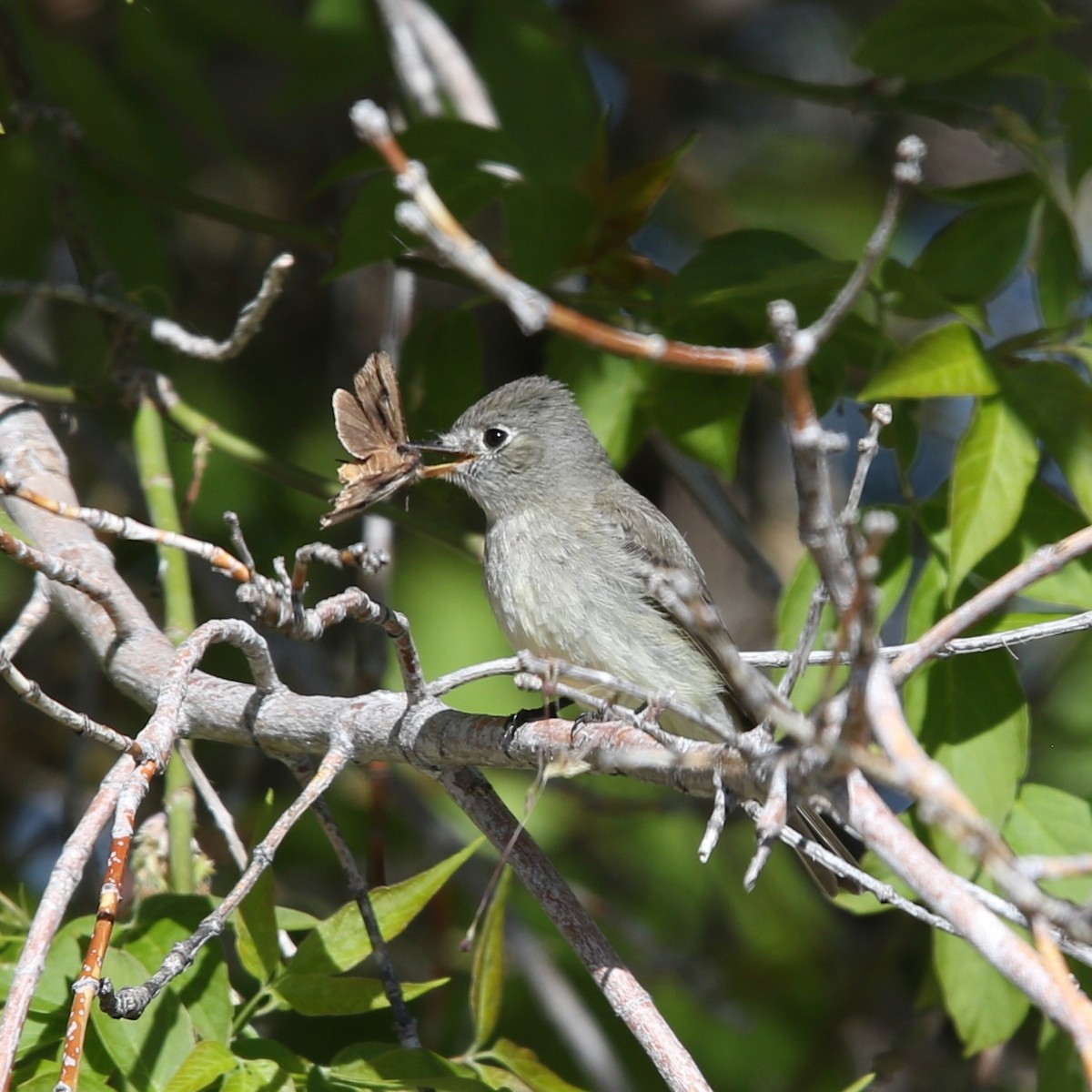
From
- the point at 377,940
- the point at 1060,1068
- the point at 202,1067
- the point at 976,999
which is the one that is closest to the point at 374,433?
the point at 377,940

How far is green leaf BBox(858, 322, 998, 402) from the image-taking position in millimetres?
2924

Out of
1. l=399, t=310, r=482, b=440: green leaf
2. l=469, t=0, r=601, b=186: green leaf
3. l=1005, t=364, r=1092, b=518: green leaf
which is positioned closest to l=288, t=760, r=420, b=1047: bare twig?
l=399, t=310, r=482, b=440: green leaf

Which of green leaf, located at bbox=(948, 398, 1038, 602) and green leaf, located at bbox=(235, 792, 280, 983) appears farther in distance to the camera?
green leaf, located at bbox=(948, 398, 1038, 602)

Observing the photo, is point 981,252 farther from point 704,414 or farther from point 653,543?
point 653,543

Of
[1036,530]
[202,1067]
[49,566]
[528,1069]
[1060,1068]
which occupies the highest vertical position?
[49,566]

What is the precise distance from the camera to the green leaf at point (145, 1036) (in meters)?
2.23

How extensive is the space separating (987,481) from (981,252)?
0.94 metres

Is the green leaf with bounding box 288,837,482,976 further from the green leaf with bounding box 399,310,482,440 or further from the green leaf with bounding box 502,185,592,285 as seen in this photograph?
the green leaf with bounding box 399,310,482,440

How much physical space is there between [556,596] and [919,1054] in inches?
82.2

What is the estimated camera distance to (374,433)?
2795mm

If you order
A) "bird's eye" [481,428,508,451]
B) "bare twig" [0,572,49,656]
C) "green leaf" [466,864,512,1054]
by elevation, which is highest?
"bird's eye" [481,428,508,451]

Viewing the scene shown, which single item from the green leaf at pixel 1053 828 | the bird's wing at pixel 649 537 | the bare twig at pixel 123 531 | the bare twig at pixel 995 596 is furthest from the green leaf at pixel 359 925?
the bird's wing at pixel 649 537

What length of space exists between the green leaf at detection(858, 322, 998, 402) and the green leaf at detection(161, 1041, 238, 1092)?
5.90 ft

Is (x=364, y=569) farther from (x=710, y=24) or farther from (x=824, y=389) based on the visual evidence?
(x=710, y=24)
